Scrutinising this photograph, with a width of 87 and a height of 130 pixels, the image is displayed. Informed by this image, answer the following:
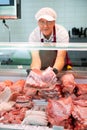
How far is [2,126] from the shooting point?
127 cm

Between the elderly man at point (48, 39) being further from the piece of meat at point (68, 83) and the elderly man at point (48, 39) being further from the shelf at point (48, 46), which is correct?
the shelf at point (48, 46)

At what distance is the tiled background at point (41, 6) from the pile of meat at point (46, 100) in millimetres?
3106

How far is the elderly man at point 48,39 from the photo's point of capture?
1994 mm

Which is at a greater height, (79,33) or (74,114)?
(79,33)

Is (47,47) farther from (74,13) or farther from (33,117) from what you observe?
(74,13)

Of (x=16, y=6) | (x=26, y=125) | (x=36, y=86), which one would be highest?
(x=16, y=6)

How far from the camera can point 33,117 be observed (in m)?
1.35

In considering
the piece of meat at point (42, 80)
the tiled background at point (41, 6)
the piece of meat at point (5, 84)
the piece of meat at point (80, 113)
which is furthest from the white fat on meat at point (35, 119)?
the tiled background at point (41, 6)

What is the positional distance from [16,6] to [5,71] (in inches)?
46.0

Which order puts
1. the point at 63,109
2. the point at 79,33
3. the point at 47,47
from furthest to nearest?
the point at 79,33
the point at 47,47
the point at 63,109

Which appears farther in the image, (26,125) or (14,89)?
(14,89)

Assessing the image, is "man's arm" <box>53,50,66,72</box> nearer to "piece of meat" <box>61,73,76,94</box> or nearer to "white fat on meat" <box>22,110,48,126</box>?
"piece of meat" <box>61,73,76,94</box>

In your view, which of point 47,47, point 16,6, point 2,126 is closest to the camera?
point 2,126

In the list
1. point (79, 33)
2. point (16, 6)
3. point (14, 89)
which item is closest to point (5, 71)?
point (14, 89)
